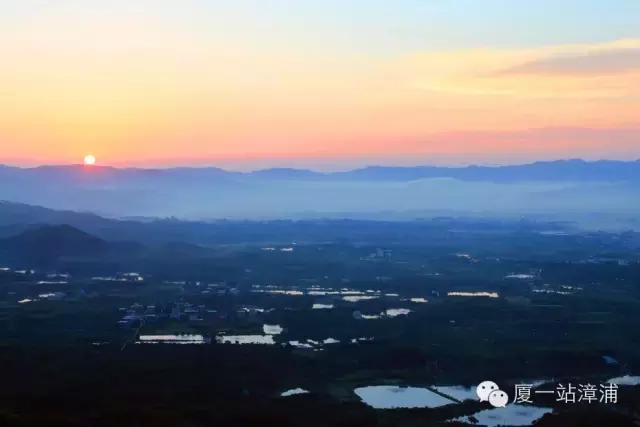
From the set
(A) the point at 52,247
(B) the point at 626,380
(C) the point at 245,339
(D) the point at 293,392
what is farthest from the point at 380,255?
(D) the point at 293,392

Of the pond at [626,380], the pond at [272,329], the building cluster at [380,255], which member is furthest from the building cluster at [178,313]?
the building cluster at [380,255]

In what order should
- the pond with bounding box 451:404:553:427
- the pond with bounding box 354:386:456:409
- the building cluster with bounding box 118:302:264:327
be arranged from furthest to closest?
the building cluster with bounding box 118:302:264:327, the pond with bounding box 354:386:456:409, the pond with bounding box 451:404:553:427

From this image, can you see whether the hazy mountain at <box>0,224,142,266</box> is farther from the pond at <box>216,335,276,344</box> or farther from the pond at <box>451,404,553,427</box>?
the pond at <box>451,404,553,427</box>

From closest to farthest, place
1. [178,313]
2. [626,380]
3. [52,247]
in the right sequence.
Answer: [626,380], [178,313], [52,247]

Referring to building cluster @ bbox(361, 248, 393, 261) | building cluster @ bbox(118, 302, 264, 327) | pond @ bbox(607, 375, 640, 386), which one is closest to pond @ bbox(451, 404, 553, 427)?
pond @ bbox(607, 375, 640, 386)

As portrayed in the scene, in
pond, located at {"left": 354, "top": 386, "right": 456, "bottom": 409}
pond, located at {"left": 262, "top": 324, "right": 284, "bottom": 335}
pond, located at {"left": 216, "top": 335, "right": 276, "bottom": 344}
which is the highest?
pond, located at {"left": 262, "top": 324, "right": 284, "bottom": 335}

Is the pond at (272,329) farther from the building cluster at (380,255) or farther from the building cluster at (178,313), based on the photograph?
the building cluster at (380,255)

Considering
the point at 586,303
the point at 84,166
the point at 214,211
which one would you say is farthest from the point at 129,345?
the point at 84,166

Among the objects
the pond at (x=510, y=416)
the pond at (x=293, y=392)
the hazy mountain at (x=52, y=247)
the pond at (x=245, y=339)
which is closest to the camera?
the pond at (x=510, y=416)

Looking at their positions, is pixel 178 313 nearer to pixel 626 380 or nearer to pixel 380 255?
pixel 626 380

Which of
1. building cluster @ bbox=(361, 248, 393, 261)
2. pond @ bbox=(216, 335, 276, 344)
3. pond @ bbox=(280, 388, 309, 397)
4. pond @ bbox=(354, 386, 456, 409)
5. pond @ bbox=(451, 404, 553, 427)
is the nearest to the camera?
pond @ bbox=(451, 404, 553, 427)
